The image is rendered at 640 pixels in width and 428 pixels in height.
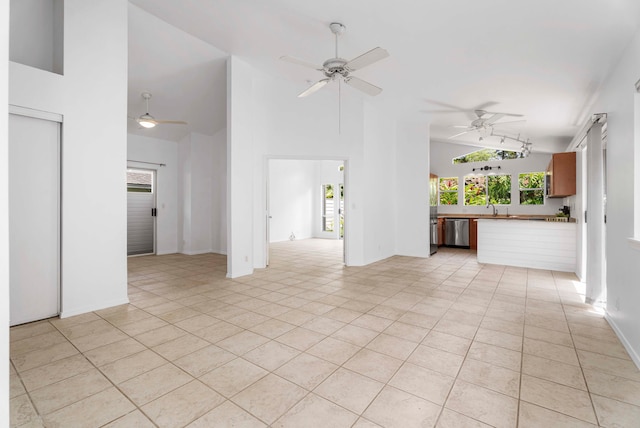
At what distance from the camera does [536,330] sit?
9.27 feet

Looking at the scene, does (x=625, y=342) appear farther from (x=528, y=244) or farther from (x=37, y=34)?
(x=37, y=34)

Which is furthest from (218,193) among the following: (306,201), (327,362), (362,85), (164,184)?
(327,362)

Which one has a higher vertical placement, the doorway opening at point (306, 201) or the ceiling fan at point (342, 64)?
the ceiling fan at point (342, 64)

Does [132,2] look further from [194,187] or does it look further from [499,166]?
[499,166]

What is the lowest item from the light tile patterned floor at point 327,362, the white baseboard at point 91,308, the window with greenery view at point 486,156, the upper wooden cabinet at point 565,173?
the light tile patterned floor at point 327,362

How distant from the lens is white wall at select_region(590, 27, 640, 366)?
2.43 meters

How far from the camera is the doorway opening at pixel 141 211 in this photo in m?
7.04

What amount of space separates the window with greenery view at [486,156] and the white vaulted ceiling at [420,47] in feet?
9.13

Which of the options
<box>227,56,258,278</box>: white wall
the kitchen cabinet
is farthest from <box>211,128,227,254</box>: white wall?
the kitchen cabinet

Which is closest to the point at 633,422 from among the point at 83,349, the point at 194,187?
the point at 83,349

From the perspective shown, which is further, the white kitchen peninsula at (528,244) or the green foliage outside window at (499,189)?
the green foliage outside window at (499,189)

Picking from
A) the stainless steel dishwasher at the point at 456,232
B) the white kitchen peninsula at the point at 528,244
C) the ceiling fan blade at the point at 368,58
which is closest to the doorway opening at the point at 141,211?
the ceiling fan blade at the point at 368,58

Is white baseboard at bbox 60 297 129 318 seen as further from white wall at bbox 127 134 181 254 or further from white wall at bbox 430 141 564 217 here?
white wall at bbox 430 141 564 217

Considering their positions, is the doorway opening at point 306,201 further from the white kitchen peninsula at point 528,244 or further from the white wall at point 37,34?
the white wall at point 37,34
